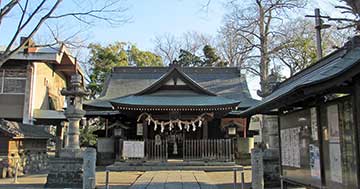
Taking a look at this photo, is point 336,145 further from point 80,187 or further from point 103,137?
point 103,137

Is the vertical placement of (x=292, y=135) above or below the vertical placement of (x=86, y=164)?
above

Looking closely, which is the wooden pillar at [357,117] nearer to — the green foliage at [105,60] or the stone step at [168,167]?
the stone step at [168,167]

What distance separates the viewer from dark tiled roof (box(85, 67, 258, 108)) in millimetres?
24828

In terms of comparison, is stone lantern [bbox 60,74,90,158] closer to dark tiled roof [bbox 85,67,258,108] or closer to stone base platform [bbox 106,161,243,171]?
stone base platform [bbox 106,161,243,171]

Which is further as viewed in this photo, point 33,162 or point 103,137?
point 103,137

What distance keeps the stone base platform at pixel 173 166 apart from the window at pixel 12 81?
371 inches

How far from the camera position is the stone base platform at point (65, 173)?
12.5m

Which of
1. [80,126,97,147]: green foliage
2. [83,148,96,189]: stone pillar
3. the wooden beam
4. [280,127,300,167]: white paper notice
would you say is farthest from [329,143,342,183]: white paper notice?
[80,126,97,147]: green foliage

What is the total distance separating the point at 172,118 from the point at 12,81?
11.5 meters

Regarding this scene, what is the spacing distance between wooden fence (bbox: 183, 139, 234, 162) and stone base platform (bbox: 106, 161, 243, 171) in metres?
0.54

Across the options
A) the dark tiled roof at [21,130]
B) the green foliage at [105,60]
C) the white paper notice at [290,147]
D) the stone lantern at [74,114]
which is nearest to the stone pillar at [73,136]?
the stone lantern at [74,114]

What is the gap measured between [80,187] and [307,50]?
25.4 m

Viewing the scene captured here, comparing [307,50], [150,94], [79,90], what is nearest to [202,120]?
[150,94]

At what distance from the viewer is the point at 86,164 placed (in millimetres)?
10859
